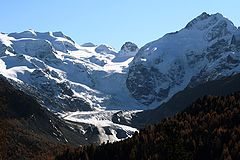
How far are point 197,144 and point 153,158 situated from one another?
1130 cm

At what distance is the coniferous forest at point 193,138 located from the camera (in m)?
133

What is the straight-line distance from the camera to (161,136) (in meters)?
152

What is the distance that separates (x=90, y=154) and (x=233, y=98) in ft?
152

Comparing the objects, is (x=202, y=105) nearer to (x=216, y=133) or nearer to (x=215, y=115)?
(x=215, y=115)

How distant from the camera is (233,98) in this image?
181 metres

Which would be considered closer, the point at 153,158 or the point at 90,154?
the point at 153,158

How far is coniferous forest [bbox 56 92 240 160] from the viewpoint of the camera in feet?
436

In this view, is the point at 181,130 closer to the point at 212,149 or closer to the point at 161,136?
the point at 161,136

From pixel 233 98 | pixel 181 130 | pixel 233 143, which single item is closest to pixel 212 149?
pixel 233 143

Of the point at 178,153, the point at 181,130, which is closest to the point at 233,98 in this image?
the point at 181,130

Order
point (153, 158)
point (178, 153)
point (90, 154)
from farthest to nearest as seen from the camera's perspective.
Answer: point (90, 154), point (153, 158), point (178, 153)

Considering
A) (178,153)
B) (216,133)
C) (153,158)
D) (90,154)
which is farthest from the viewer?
(90,154)

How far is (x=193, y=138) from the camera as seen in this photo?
143 metres

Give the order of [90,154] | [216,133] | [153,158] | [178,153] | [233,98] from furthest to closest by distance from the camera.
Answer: [233,98] < [90,154] < [216,133] < [153,158] < [178,153]
